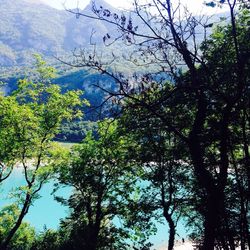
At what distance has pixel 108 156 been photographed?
25781 mm

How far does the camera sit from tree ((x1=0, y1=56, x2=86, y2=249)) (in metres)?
23.6

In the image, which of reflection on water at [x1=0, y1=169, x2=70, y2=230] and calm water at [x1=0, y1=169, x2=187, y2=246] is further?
reflection on water at [x1=0, y1=169, x2=70, y2=230]

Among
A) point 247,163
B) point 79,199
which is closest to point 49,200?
point 79,199

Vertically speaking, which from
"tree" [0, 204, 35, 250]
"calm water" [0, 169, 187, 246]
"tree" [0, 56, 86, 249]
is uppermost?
"calm water" [0, 169, 187, 246]

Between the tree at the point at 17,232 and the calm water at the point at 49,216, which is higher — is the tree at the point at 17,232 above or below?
below

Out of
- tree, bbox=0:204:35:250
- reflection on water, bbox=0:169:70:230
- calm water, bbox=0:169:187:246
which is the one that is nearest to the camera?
tree, bbox=0:204:35:250

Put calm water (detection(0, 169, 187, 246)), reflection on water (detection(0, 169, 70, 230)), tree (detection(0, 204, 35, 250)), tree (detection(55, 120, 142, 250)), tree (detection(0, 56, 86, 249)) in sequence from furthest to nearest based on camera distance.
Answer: reflection on water (detection(0, 169, 70, 230)), calm water (detection(0, 169, 187, 246)), tree (detection(0, 204, 35, 250)), tree (detection(55, 120, 142, 250)), tree (detection(0, 56, 86, 249))

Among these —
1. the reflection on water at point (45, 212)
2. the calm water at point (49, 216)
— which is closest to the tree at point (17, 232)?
the calm water at point (49, 216)

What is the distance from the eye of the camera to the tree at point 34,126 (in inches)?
929

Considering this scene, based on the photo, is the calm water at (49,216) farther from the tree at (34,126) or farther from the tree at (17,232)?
the tree at (34,126)

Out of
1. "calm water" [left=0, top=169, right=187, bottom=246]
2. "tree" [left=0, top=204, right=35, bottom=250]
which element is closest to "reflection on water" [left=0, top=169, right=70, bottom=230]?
"calm water" [left=0, top=169, right=187, bottom=246]

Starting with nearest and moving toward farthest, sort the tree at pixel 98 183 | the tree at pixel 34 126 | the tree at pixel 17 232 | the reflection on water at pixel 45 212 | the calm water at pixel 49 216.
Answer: the tree at pixel 34 126 < the tree at pixel 98 183 < the tree at pixel 17 232 < the calm water at pixel 49 216 < the reflection on water at pixel 45 212

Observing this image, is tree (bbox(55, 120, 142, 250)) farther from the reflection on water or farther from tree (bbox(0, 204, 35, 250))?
the reflection on water

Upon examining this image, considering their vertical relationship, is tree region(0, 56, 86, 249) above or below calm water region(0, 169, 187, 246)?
below
